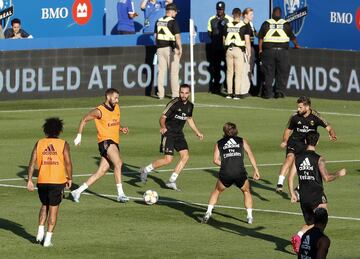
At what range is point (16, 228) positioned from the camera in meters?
19.5

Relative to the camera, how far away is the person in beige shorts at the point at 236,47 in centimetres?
3672

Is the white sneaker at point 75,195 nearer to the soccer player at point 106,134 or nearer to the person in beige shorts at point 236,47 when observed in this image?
the soccer player at point 106,134

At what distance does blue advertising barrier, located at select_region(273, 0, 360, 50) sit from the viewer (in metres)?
38.1

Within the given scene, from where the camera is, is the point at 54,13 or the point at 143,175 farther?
the point at 54,13

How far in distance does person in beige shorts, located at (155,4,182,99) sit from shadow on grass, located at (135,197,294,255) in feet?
46.7

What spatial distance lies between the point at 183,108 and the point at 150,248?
6.28m

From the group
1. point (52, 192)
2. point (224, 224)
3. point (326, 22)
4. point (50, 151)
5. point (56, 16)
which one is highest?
point (56, 16)

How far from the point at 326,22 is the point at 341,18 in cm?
57

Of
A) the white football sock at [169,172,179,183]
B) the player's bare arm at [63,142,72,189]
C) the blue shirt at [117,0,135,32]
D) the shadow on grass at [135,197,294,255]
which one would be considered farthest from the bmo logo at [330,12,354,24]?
the player's bare arm at [63,142,72,189]

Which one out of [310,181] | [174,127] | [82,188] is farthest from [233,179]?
[174,127]

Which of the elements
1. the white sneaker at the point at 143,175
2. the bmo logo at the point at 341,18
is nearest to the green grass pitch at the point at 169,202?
the white sneaker at the point at 143,175

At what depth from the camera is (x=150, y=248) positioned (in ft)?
59.4

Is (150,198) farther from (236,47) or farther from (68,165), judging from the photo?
(236,47)

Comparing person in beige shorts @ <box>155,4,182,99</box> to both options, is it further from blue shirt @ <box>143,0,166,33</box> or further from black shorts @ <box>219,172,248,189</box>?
black shorts @ <box>219,172,248,189</box>
